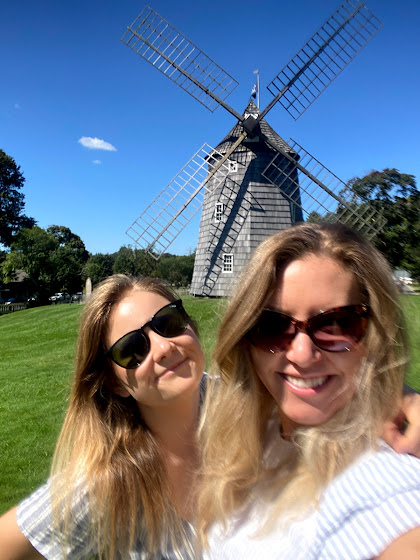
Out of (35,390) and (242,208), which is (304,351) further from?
(242,208)

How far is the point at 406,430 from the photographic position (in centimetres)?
105

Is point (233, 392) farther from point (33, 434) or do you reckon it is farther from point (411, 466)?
point (33, 434)

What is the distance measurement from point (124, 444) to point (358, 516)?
100cm

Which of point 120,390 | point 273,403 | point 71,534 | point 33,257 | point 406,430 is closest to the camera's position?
point 406,430

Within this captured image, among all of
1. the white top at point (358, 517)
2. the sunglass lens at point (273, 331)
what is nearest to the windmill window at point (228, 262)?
the sunglass lens at point (273, 331)

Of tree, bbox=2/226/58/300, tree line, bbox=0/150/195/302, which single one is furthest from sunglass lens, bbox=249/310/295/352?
A: tree, bbox=2/226/58/300

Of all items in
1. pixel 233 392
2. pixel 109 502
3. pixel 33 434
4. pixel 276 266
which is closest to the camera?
pixel 276 266

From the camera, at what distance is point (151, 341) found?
5.24 feet

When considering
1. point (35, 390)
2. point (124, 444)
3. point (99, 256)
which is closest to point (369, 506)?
point (124, 444)

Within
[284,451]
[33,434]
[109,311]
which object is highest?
[109,311]

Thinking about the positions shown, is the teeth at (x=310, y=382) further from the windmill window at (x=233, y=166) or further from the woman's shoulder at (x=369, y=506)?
the windmill window at (x=233, y=166)

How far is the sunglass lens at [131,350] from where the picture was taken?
5.22 ft

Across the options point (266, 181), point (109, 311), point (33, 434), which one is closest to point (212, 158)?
point (266, 181)

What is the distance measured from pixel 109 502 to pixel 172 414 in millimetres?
366
